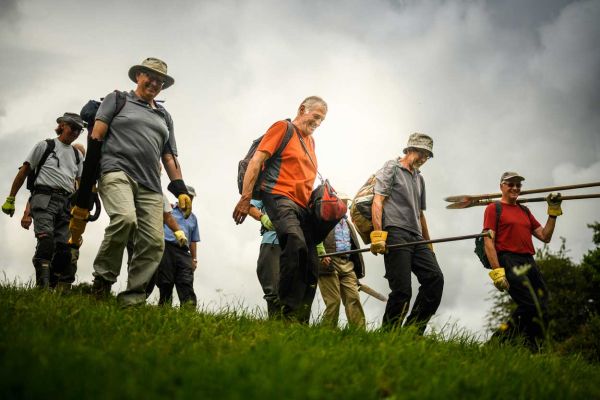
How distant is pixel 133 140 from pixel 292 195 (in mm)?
1761

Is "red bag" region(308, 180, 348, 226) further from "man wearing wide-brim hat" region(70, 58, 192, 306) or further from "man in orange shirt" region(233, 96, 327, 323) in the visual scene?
"man wearing wide-brim hat" region(70, 58, 192, 306)

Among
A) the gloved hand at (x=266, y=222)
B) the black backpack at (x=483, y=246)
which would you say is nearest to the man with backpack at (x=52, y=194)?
the gloved hand at (x=266, y=222)

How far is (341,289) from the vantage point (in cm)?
871

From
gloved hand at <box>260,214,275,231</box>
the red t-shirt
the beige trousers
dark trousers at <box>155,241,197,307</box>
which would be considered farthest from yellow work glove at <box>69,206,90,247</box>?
the red t-shirt

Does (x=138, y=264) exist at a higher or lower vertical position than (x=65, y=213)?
lower

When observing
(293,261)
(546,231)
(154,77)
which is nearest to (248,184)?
(293,261)

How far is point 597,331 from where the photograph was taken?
19531 millimetres

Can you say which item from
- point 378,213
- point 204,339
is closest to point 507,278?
point 378,213

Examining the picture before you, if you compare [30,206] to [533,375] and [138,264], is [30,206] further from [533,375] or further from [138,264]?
[533,375]

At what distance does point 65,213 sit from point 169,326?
4.62m

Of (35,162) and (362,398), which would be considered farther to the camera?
(35,162)

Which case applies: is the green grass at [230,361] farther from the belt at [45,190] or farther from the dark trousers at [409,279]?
the belt at [45,190]

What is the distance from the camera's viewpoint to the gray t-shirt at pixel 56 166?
7969 millimetres

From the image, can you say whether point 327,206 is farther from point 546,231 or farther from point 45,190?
point 45,190
